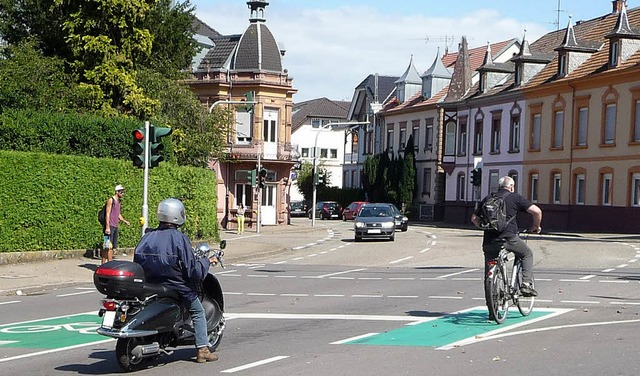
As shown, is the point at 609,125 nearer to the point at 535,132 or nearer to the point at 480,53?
the point at 535,132

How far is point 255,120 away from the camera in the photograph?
2393 inches

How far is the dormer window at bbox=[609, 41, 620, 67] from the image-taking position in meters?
52.3

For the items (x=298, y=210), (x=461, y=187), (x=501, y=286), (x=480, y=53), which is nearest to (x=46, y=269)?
(x=501, y=286)

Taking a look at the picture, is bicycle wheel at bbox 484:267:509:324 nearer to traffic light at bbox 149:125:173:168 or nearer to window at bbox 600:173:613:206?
traffic light at bbox 149:125:173:168

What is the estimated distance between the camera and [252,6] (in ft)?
210

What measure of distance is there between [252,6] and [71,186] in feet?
130

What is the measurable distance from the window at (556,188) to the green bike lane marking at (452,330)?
43.9 meters

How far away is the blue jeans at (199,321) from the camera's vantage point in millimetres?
10123

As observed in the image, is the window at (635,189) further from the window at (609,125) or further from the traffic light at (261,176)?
the traffic light at (261,176)

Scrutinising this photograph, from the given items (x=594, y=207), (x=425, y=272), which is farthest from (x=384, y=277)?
(x=594, y=207)

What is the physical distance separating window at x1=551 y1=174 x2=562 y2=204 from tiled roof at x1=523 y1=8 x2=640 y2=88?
18.6ft

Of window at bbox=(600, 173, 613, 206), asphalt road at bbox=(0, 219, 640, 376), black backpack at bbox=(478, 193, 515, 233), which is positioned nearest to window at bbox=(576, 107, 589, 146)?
window at bbox=(600, 173, 613, 206)

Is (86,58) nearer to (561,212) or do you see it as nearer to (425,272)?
(425,272)

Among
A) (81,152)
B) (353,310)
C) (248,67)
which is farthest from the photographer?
(248,67)
